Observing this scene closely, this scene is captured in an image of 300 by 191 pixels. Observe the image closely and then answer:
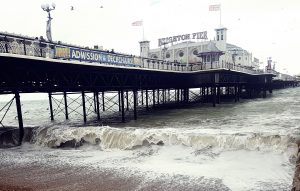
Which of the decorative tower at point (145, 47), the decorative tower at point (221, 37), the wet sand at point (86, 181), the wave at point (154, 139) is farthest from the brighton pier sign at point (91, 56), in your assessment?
the decorative tower at point (145, 47)

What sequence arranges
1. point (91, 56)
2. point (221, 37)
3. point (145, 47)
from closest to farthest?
point (91, 56)
point (221, 37)
point (145, 47)

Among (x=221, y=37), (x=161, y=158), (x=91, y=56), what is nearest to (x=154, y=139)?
(x=161, y=158)

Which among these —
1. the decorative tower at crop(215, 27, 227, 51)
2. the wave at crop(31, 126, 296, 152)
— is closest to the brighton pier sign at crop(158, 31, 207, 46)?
the decorative tower at crop(215, 27, 227, 51)

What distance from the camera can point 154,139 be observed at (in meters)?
18.3

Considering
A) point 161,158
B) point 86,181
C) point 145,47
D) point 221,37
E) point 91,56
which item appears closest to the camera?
point 86,181

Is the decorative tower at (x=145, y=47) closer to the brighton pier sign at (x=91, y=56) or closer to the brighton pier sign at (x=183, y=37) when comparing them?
the brighton pier sign at (x=183, y=37)

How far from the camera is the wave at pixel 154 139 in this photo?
16062mm

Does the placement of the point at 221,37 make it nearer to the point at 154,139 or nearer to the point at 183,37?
the point at 183,37

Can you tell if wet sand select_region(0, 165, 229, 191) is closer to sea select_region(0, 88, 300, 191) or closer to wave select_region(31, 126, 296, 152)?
sea select_region(0, 88, 300, 191)

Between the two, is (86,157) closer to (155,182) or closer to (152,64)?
(155,182)

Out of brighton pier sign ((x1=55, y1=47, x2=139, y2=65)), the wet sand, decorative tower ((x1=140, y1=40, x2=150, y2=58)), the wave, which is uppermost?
decorative tower ((x1=140, y1=40, x2=150, y2=58))

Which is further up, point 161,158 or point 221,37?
point 221,37

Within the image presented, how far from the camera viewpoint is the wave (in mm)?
16062

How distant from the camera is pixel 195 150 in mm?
16734
